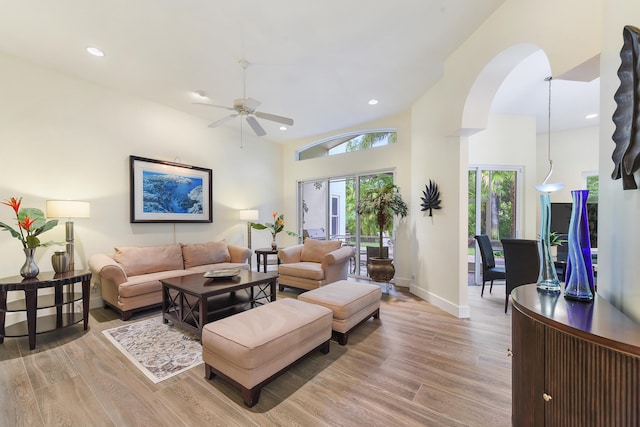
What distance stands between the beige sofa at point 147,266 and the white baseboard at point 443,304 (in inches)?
115

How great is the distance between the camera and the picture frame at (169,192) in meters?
4.23

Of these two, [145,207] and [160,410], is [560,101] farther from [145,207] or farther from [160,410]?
[145,207]

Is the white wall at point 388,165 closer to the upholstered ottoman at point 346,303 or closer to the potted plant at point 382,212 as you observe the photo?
the potted plant at point 382,212

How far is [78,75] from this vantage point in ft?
11.8

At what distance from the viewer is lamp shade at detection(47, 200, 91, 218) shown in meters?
3.08

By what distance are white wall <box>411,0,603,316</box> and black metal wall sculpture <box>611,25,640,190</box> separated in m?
0.57

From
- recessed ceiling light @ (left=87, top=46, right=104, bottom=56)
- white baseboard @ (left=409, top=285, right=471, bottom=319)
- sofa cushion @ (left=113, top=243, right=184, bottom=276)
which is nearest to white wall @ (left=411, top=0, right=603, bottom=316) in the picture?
white baseboard @ (left=409, top=285, right=471, bottom=319)

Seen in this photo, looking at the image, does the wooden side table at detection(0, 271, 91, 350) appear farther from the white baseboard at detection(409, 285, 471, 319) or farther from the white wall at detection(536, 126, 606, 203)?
the white wall at detection(536, 126, 606, 203)

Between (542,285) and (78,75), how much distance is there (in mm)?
5440

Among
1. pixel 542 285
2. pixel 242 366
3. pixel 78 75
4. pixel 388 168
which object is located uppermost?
pixel 78 75

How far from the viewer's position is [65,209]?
3145 millimetres

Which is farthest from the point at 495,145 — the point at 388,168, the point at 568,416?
the point at 568,416

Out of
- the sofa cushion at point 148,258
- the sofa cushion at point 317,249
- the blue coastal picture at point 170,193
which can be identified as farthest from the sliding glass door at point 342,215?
the sofa cushion at point 148,258

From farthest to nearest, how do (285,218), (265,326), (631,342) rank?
(285,218) → (265,326) → (631,342)
